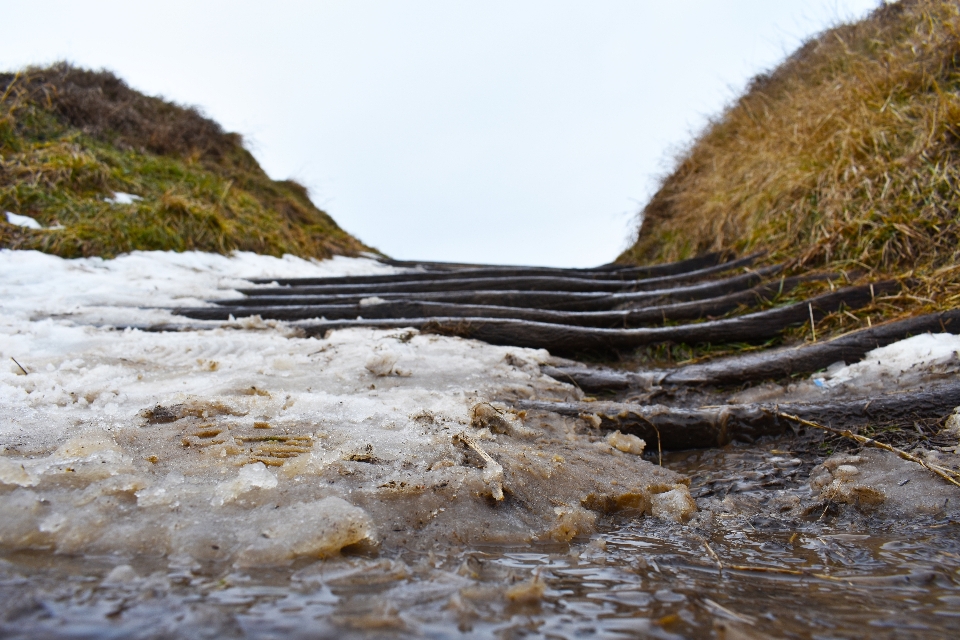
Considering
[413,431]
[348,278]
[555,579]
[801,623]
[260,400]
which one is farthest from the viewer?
[348,278]

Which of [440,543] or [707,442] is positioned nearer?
[440,543]

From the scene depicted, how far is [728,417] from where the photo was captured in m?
2.03

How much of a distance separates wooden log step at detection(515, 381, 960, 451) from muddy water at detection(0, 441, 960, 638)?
793 mm

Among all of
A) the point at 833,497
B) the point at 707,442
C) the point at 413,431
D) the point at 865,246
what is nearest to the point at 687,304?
the point at 865,246

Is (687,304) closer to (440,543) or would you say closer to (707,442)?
(707,442)

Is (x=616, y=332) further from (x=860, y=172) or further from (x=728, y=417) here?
(x=860, y=172)

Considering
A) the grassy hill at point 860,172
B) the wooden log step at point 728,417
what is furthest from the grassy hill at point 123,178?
the grassy hill at point 860,172

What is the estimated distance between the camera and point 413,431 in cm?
163

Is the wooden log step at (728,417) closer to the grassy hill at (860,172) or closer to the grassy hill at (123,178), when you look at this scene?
the grassy hill at (860,172)

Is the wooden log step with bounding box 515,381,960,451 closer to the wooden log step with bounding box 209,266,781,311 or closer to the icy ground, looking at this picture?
the icy ground

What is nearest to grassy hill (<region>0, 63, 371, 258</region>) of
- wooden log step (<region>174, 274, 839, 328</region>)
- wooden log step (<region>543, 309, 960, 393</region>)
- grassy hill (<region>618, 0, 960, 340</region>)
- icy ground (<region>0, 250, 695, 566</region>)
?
wooden log step (<region>174, 274, 839, 328</region>)

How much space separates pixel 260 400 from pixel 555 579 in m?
1.27

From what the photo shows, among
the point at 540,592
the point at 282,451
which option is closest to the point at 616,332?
the point at 282,451

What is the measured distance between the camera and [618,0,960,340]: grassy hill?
10.1ft
